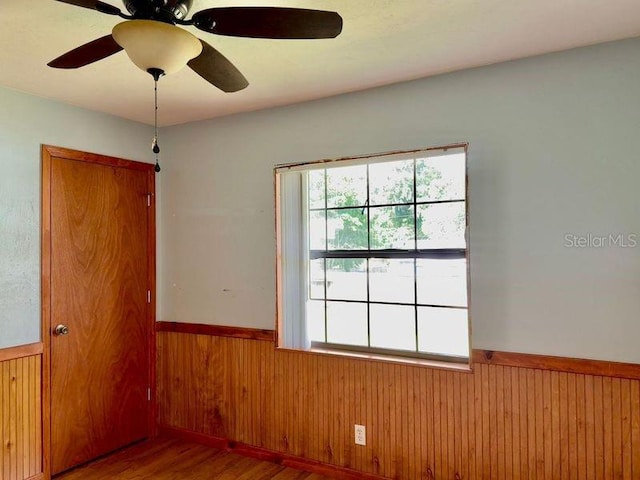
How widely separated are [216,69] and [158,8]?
32 cm

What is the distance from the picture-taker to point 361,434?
8.83 ft

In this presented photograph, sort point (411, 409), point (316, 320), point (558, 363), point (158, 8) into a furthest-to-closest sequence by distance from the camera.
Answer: point (316, 320) → point (411, 409) → point (558, 363) → point (158, 8)

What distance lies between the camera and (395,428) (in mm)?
2594

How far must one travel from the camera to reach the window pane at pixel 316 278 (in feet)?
10.1

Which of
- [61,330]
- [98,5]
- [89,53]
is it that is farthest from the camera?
[61,330]

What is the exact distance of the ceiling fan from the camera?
1.30 meters

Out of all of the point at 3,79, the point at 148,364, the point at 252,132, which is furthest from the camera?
the point at 148,364

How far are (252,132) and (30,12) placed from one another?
5.04ft

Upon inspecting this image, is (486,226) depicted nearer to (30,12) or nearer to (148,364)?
(30,12)

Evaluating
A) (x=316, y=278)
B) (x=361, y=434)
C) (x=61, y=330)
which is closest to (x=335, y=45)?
(x=316, y=278)

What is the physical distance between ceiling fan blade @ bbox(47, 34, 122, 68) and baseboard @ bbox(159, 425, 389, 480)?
2589 mm

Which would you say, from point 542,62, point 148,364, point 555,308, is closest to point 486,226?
point 555,308

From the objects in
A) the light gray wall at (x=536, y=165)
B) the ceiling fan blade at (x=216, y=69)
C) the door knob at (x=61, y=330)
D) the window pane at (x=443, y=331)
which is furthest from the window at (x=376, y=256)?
the door knob at (x=61, y=330)

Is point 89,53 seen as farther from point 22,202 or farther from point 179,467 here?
point 179,467
